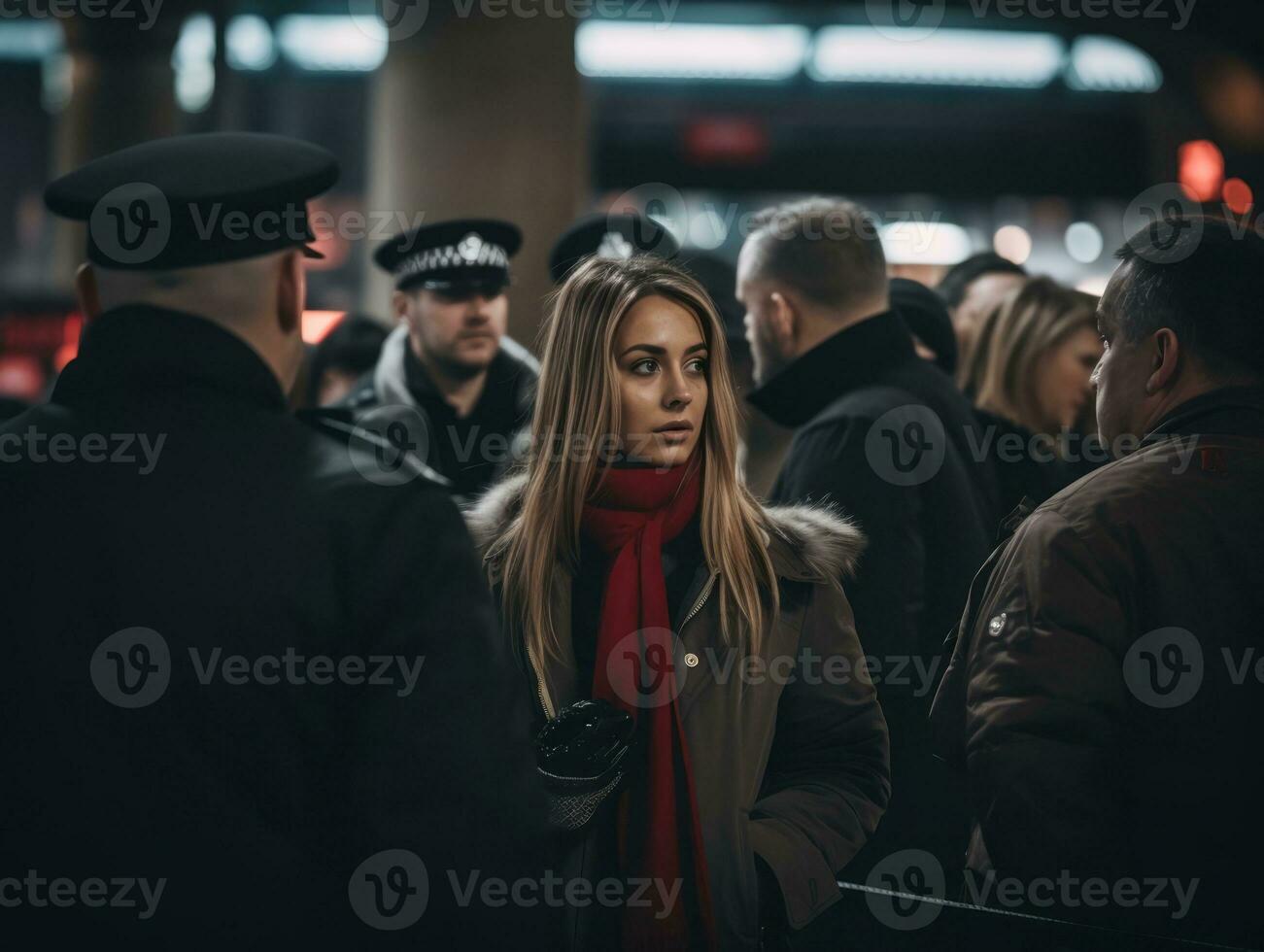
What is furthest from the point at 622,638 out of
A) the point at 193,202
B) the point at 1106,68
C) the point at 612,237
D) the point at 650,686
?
the point at 1106,68

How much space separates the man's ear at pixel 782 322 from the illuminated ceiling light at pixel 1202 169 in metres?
8.72

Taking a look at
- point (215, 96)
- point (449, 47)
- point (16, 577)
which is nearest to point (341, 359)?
point (215, 96)

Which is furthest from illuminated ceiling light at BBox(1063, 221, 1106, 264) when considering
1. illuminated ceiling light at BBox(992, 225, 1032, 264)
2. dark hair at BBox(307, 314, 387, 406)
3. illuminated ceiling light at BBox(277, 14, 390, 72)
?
dark hair at BBox(307, 314, 387, 406)

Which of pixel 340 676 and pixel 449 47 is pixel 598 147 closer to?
pixel 449 47

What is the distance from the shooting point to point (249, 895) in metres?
1.45

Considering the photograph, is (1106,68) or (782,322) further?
(1106,68)

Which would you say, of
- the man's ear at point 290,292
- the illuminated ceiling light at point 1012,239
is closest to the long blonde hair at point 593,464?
the man's ear at point 290,292

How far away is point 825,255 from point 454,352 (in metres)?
1.50

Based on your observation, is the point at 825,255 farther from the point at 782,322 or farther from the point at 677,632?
the point at 677,632

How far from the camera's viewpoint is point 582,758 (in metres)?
1.91

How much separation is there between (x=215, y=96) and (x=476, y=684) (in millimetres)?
3968

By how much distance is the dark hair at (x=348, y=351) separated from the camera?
5.05 m

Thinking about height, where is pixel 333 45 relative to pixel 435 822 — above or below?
above

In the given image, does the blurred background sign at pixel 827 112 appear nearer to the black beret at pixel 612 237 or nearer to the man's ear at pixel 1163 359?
the black beret at pixel 612 237
